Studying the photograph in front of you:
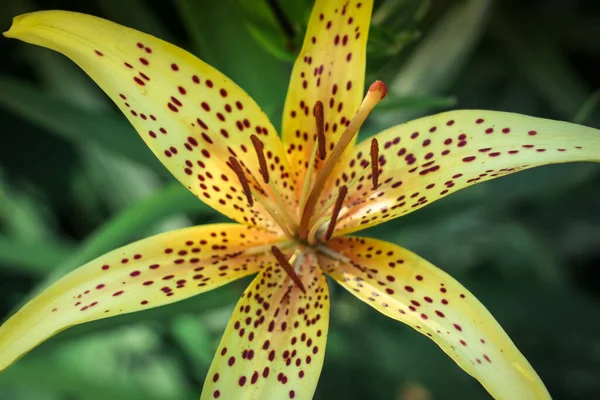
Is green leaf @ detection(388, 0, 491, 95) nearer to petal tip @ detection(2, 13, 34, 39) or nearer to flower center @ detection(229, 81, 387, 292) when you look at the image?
flower center @ detection(229, 81, 387, 292)

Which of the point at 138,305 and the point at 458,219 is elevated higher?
the point at 458,219

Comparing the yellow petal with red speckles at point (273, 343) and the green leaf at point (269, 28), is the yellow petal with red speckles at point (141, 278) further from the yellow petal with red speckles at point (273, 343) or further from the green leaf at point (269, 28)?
the green leaf at point (269, 28)

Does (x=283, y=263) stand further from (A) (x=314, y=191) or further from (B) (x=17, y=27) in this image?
(B) (x=17, y=27)

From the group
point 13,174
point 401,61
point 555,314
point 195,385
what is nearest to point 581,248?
point 555,314

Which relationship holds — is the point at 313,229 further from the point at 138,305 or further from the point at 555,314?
the point at 555,314

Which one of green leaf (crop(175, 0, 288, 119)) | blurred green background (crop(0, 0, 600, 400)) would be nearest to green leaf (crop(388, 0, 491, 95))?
blurred green background (crop(0, 0, 600, 400))

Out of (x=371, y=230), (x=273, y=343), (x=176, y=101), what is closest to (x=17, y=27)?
(x=176, y=101)

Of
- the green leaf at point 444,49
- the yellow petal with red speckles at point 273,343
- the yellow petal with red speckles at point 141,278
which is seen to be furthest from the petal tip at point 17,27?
the green leaf at point 444,49
